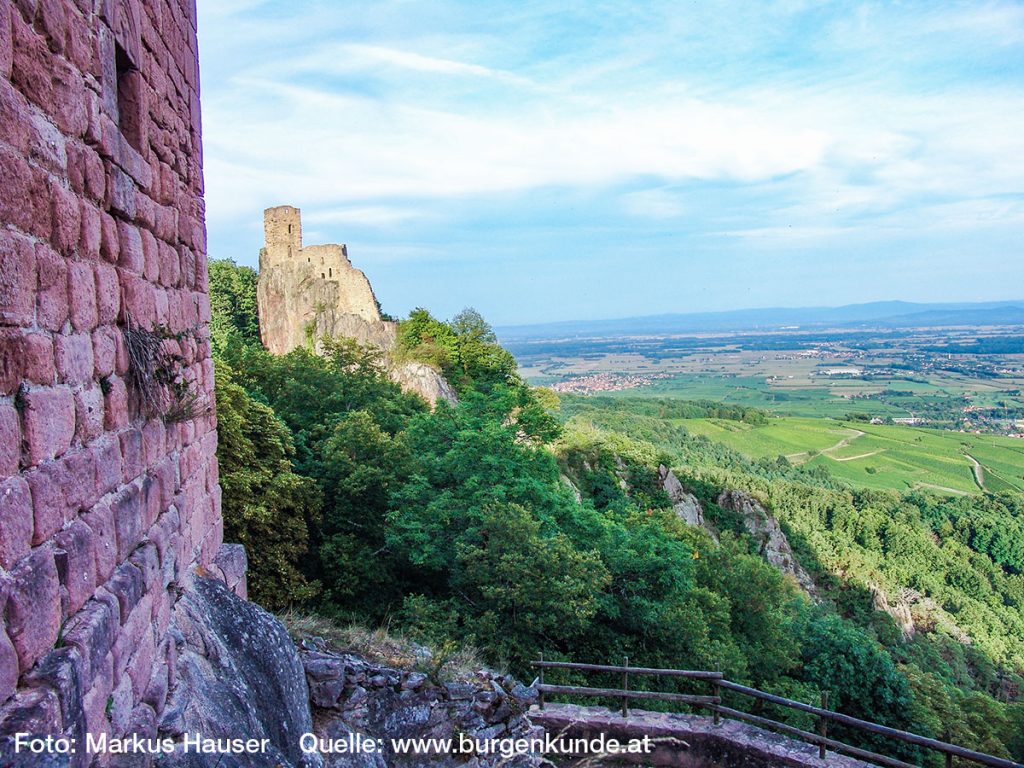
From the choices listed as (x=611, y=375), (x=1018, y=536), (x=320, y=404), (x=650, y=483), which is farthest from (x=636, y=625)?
(x=611, y=375)

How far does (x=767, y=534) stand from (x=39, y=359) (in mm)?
36494

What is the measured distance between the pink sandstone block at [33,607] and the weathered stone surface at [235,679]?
1.20 meters

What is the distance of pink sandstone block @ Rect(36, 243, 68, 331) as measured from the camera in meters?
2.41

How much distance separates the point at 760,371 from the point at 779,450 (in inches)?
3140

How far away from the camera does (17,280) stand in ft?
7.38

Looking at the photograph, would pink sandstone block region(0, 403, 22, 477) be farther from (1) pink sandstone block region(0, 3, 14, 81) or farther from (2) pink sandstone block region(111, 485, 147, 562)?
(1) pink sandstone block region(0, 3, 14, 81)

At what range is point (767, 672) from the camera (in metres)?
17.5

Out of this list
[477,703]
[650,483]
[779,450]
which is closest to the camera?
[477,703]

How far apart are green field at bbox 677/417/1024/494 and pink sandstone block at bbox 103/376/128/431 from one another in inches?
2474

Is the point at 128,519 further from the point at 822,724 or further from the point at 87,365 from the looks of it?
the point at 822,724

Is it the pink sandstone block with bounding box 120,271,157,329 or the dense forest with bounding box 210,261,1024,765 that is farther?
the dense forest with bounding box 210,261,1024,765

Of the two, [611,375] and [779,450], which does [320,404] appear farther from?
[611,375]

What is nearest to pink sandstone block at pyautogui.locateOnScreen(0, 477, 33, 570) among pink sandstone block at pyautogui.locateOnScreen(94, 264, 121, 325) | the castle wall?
the castle wall

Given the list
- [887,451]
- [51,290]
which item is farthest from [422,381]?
[887,451]
